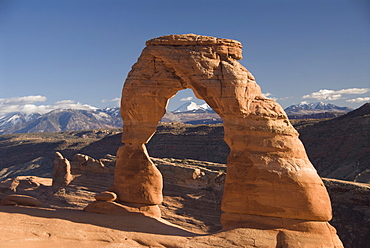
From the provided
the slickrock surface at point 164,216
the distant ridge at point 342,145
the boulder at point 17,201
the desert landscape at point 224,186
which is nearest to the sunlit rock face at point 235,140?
the desert landscape at point 224,186

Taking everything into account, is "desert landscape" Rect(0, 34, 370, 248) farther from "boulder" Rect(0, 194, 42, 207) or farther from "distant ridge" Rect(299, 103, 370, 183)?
"distant ridge" Rect(299, 103, 370, 183)

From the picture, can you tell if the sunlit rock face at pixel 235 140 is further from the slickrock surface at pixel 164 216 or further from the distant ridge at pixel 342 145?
the distant ridge at pixel 342 145

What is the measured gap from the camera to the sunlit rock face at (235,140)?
13297mm

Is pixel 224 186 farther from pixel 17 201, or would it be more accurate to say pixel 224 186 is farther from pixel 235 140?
pixel 17 201

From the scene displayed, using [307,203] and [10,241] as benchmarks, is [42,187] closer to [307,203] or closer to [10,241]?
[10,241]

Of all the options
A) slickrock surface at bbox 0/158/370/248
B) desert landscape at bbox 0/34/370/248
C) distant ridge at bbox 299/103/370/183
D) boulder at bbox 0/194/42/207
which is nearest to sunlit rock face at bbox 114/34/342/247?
desert landscape at bbox 0/34/370/248

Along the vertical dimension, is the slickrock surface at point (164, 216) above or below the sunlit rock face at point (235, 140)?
below

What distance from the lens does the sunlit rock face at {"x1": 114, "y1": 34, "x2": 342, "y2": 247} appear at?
1330 centimetres

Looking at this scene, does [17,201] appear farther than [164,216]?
No

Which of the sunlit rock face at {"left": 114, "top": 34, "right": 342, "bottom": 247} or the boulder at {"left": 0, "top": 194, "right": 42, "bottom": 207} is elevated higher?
the sunlit rock face at {"left": 114, "top": 34, "right": 342, "bottom": 247}

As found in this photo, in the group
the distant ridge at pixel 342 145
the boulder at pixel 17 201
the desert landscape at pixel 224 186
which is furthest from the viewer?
the distant ridge at pixel 342 145

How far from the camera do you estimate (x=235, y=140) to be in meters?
14.2

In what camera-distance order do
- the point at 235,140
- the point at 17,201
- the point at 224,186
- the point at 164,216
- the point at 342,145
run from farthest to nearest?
the point at 342,145 → the point at 164,216 → the point at 17,201 → the point at 224,186 → the point at 235,140

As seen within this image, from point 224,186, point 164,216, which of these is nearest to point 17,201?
point 224,186
